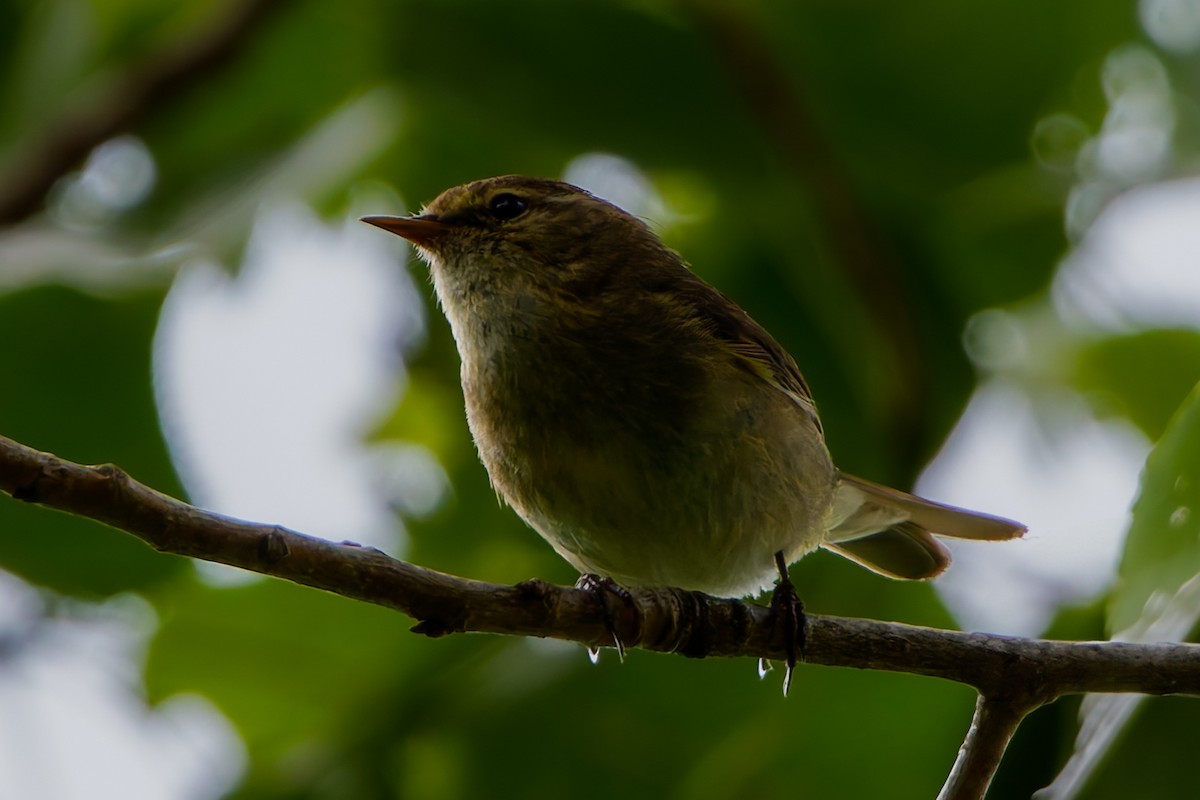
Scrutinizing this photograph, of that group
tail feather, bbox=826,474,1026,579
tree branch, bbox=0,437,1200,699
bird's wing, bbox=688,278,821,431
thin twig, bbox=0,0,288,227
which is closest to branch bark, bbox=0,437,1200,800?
tree branch, bbox=0,437,1200,699

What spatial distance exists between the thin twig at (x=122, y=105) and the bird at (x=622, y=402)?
2.62ft

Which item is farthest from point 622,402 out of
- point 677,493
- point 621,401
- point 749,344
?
point 749,344

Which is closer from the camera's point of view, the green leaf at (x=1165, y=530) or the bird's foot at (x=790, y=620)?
the green leaf at (x=1165, y=530)

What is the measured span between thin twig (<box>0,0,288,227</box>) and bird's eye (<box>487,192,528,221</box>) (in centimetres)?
92

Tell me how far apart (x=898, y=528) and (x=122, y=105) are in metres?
2.60

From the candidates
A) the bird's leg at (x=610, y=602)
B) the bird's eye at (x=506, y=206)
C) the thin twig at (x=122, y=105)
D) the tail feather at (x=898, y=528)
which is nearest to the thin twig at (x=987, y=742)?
the bird's leg at (x=610, y=602)

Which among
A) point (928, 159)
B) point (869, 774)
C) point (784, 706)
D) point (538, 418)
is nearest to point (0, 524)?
point (538, 418)

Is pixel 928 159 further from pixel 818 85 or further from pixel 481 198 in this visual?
pixel 481 198

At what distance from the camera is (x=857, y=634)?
280 cm

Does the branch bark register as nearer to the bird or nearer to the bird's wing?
the bird

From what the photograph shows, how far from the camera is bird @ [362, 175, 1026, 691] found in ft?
11.1

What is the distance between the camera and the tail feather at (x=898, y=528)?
4.18 m

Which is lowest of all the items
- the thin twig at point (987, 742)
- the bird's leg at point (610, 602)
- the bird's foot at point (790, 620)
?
the thin twig at point (987, 742)

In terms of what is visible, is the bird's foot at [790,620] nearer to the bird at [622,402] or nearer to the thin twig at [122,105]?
the bird at [622,402]
